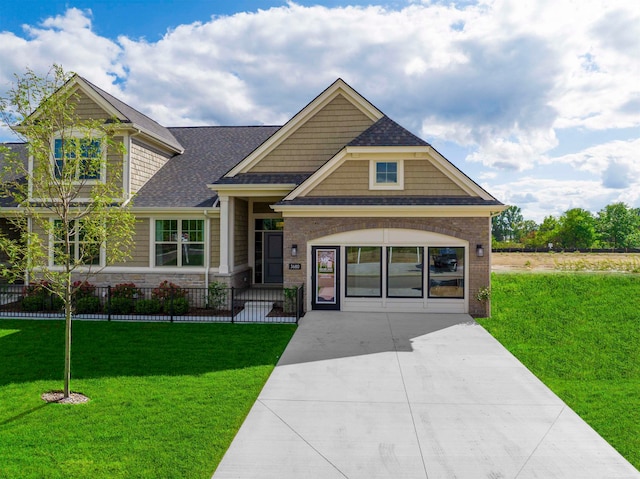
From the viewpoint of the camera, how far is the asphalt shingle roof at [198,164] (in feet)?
50.5

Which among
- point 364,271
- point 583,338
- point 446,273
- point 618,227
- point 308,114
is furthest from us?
point 618,227

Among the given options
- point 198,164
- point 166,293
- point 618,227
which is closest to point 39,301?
point 166,293

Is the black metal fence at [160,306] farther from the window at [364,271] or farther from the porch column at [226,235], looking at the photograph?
the window at [364,271]

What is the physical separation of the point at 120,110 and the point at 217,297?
8618mm

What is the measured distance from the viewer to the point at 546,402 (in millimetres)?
6578

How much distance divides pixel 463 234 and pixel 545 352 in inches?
188

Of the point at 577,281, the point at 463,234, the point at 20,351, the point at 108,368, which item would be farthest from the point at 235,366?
the point at 577,281

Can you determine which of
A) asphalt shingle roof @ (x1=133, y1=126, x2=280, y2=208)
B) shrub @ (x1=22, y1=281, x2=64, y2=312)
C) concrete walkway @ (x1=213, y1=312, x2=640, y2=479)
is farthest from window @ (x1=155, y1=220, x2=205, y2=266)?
concrete walkway @ (x1=213, y1=312, x2=640, y2=479)

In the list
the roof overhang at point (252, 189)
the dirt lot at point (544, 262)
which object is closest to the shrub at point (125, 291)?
the roof overhang at point (252, 189)

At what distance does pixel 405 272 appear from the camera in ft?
43.9

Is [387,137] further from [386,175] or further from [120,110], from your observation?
[120,110]

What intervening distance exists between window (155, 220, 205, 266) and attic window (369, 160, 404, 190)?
6.98m

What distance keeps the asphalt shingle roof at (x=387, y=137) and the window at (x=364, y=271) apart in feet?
11.9

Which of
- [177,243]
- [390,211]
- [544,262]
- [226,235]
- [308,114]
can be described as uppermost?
[308,114]
